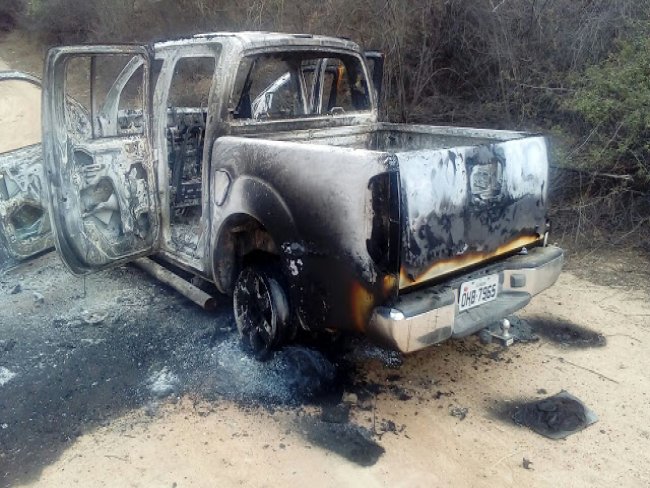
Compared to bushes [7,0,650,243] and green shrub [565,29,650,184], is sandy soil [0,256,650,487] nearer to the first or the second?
green shrub [565,29,650,184]

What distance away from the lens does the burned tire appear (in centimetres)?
359

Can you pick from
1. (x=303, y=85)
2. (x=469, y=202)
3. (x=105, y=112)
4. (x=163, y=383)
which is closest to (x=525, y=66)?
(x=303, y=85)

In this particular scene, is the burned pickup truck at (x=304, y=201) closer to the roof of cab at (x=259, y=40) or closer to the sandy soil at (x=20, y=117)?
the roof of cab at (x=259, y=40)

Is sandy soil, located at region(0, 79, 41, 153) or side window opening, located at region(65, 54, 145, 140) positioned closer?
side window opening, located at region(65, 54, 145, 140)

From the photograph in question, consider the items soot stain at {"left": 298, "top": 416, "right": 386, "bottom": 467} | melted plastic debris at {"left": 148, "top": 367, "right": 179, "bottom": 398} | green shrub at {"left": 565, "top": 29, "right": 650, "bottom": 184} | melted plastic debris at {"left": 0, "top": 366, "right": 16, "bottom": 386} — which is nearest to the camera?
soot stain at {"left": 298, "top": 416, "right": 386, "bottom": 467}

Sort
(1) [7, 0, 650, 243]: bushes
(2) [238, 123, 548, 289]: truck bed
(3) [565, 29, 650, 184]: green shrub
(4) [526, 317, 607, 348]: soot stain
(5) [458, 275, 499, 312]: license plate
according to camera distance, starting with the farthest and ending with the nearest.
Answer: (1) [7, 0, 650, 243]: bushes, (3) [565, 29, 650, 184]: green shrub, (4) [526, 317, 607, 348]: soot stain, (5) [458, 275, 499, 312]: license plate, (2) [238, 123, 548, 289]: truck bed

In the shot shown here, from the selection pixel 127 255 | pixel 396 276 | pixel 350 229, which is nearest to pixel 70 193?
pixel 127 255

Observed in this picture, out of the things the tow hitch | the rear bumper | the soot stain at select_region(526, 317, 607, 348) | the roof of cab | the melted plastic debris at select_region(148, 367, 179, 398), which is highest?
the roof of cab

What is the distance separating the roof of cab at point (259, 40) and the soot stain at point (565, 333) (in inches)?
108

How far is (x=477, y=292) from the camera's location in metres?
3.21

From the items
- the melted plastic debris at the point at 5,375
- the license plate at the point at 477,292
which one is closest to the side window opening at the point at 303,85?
the license plate at the point at 477,292

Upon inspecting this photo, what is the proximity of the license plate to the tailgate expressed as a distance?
117 mm

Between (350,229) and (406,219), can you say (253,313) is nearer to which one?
(350,229)

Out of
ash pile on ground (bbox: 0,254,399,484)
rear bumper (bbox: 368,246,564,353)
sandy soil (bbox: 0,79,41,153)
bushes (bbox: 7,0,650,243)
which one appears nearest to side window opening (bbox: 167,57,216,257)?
ash pile on ground (bbox: 0,254,399,484)
